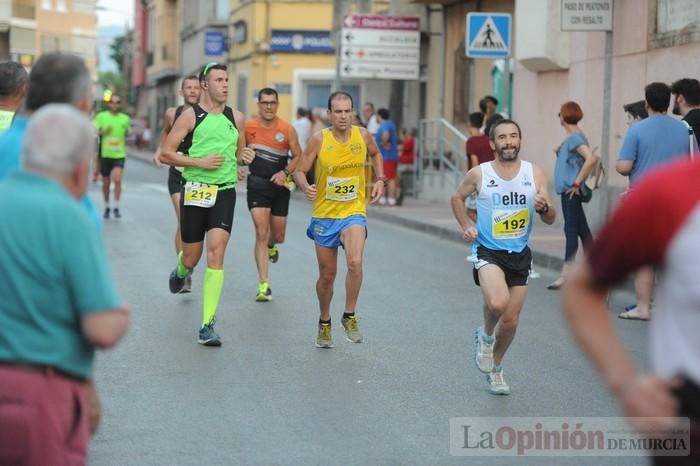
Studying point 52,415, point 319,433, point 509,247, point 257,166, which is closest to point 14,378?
point 52,415

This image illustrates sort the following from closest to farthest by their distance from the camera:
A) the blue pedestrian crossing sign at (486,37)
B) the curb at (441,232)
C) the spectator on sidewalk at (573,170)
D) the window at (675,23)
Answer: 1. the spectator on sidewalk at (573,170)
2. the curb at (441,232)
3. the window at (675,23)
4. the blue pedestrian crossing sign at (486,37)

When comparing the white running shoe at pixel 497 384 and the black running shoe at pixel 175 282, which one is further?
the black running shoe at pixel 175 282

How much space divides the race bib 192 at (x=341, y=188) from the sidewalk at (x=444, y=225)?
664 cm

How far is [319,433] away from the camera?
7.20 meters

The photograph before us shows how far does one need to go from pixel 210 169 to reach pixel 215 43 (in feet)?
139

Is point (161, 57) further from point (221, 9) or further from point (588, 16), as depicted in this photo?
point (588, 16)

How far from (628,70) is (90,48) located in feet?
286

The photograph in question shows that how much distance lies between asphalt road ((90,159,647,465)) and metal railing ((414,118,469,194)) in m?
12.3

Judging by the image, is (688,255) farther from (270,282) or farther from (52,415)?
(270,282)

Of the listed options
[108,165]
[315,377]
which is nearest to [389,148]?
[108,165]

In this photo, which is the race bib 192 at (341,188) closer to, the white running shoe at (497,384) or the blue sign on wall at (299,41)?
the white running shoe at (497,384)

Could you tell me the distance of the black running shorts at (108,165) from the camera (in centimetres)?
2130

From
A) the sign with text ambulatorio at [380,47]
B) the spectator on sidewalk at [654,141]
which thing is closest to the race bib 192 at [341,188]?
the spectator on sidewalk at [654,141]

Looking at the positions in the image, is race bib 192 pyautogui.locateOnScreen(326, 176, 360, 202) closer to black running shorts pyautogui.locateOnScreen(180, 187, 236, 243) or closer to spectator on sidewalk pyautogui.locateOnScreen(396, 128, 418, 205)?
black running shorts pyautogui.locateOnScreen(180, 187, 236, 243)
